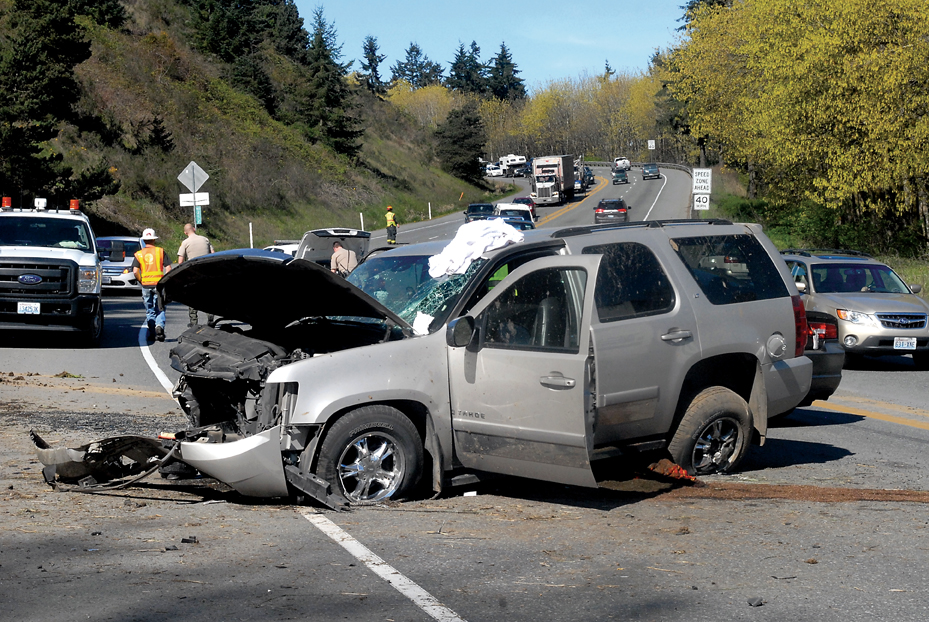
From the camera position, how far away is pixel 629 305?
7031 mm

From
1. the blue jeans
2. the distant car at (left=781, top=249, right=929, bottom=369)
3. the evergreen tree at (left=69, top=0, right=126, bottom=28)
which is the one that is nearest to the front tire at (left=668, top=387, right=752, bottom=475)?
the distant car at (left=781, top=249, right=929, bottom=369)

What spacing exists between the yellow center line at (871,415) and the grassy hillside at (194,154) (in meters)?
31.1

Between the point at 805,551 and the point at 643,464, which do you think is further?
the point at 643,464

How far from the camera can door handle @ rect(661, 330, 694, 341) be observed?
7.09 metres

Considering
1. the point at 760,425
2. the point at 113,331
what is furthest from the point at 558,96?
the point at 760,425

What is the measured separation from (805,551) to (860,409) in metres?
6.61

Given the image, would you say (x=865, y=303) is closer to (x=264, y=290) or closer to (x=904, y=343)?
(x=904, y=343)

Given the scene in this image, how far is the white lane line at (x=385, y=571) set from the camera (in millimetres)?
4473

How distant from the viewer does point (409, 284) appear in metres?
8.16

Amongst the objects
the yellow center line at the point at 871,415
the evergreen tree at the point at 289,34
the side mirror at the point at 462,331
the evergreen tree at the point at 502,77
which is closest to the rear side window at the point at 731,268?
the side mirror at the point at 462,331

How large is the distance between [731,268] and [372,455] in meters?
3.44

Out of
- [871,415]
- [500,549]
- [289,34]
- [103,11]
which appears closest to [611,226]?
[500,549]

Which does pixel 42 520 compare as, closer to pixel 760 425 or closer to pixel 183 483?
pixel 183 483

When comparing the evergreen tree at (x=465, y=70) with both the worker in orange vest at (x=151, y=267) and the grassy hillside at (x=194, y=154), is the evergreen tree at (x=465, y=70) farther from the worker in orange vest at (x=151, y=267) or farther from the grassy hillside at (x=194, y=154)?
the worker in orange vest at (x=151, y=267)
